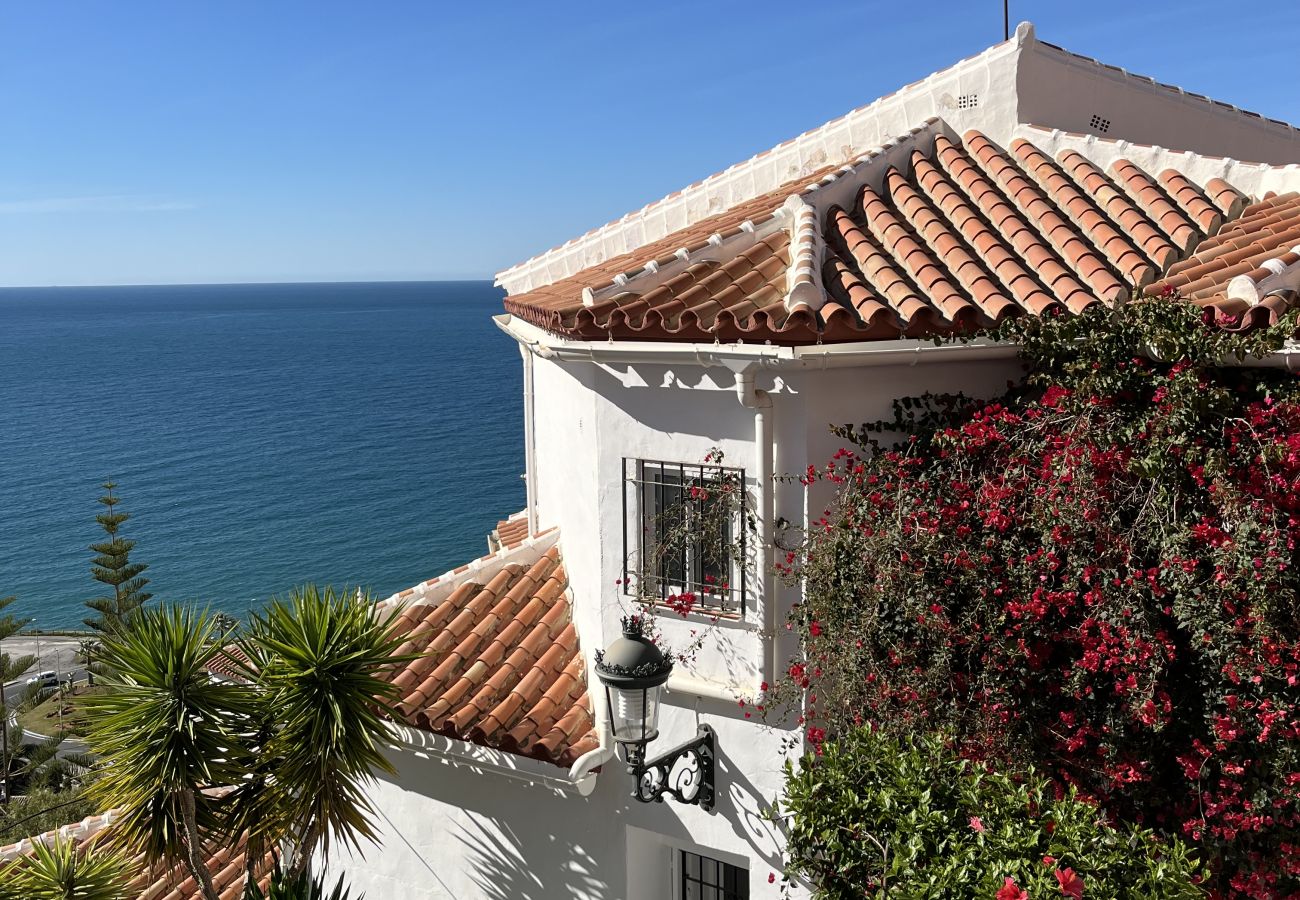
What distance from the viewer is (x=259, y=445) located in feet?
301

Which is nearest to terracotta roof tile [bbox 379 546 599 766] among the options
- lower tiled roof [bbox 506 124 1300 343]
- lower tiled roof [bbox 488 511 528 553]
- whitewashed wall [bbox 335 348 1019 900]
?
Answer: whitewashed wall [bbox 335 348 1019 900]

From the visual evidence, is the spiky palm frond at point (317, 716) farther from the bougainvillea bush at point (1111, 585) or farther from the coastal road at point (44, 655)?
the coastal road at point (44, 655)

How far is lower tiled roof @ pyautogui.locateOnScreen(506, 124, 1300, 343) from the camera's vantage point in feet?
22.0

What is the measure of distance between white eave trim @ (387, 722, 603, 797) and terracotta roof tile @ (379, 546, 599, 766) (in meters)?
0.08

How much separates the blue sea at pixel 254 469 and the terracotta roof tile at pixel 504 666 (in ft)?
118

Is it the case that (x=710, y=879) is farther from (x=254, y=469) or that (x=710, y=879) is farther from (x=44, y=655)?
(x=254, y=469)

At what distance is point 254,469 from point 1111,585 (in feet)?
285

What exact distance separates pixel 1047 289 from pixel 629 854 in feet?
18.6

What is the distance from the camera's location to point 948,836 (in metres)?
5.45

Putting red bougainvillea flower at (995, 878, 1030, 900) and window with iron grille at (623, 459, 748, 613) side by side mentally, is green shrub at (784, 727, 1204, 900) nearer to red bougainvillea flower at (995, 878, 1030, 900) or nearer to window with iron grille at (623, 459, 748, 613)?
red bougainvillea flower at (995, 878, 1030, 900)

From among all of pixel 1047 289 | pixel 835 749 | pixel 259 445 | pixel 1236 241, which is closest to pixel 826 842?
pixel 835 749

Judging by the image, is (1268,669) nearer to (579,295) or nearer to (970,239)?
(970,239)

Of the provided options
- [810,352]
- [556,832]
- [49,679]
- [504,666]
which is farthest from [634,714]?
[49,679]

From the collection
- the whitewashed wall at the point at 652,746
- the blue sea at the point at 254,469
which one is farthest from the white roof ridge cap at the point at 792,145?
the blue sea at the point at 254,469
